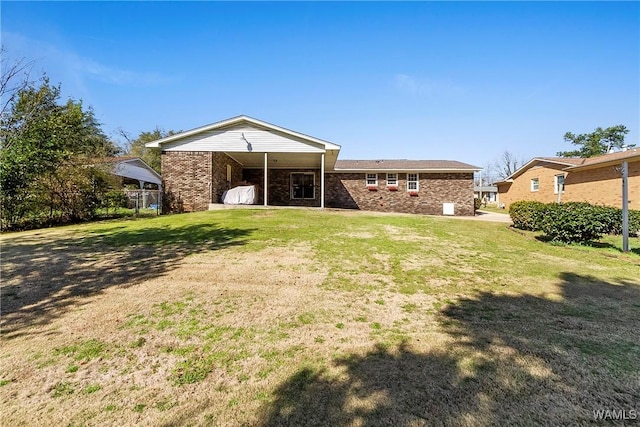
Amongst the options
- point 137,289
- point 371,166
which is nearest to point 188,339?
point 137,289

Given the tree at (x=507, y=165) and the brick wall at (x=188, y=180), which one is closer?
the brick wall at (x=188, y=180)

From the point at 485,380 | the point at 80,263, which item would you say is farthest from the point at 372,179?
the point at 485,380

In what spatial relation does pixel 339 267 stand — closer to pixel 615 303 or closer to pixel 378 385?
pixel 378 385

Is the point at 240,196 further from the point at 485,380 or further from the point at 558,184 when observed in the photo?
the point at 558,184

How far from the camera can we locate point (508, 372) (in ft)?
8.37

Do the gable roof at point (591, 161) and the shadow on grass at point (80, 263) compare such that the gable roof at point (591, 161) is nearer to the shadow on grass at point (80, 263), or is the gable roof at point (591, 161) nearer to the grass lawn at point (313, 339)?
the grass lawn at point (313, 339)

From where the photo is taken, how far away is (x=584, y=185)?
58.2ft

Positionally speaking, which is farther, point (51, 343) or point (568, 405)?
point (51, 343)

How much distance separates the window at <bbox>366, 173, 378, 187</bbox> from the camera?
19720mm

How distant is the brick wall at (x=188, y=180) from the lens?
14.9 metres

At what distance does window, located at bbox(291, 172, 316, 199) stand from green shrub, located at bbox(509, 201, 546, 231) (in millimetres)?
11853

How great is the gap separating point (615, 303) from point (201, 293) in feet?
19.3

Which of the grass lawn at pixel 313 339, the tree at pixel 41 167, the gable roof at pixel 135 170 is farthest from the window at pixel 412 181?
the gable roof at pixel 135 170

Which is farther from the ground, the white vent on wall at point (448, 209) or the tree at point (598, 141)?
the tree at point (598, 141)
